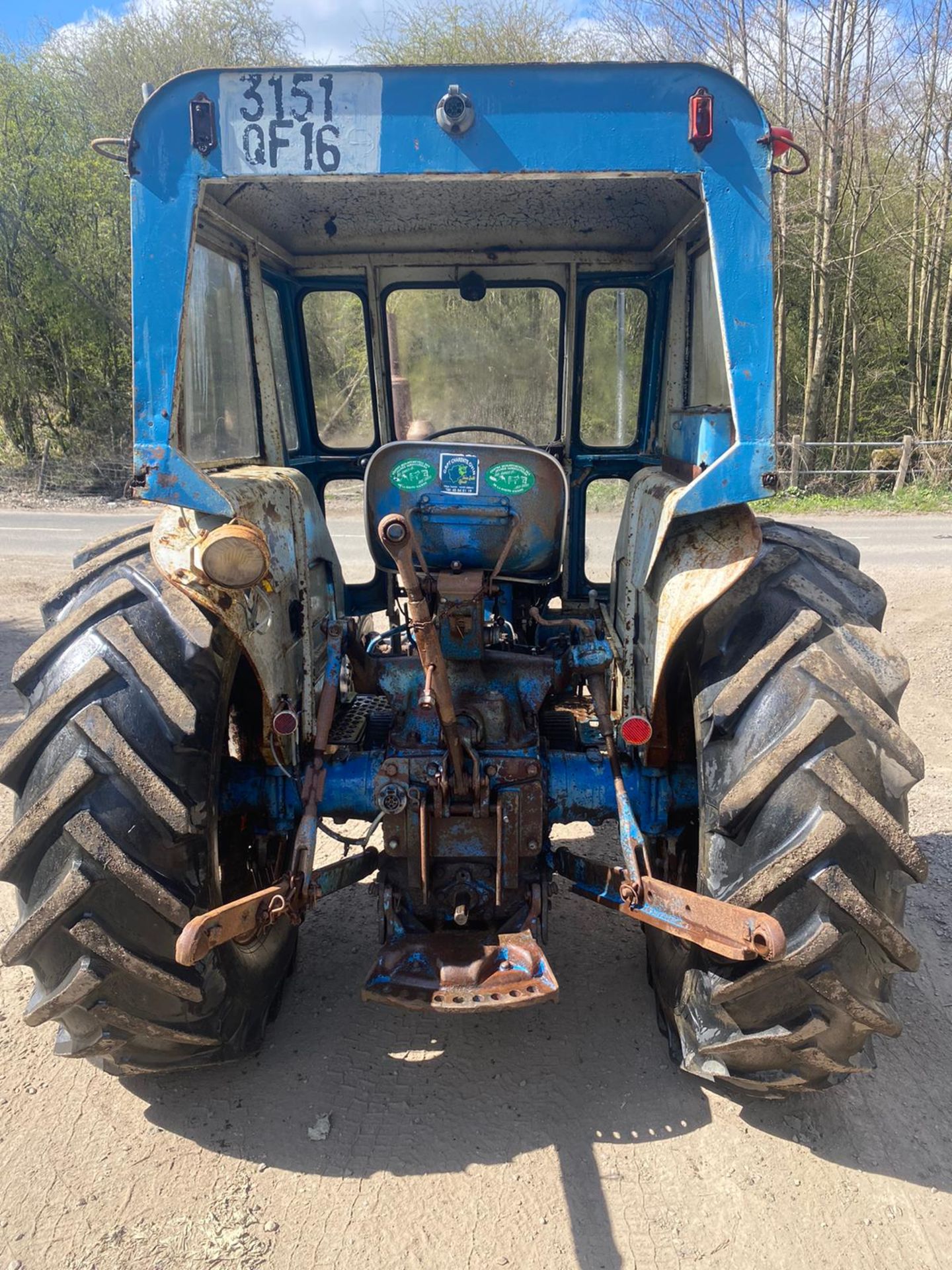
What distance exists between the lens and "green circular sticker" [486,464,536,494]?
2.47 m

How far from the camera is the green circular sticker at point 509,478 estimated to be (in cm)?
247

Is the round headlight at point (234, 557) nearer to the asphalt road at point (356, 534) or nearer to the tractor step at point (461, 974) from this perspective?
the tractor step at point (461, 974)

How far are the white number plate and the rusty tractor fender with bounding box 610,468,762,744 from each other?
106cm

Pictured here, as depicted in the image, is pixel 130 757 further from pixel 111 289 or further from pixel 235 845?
pixel 111 289

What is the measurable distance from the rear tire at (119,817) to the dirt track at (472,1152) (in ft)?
1.00

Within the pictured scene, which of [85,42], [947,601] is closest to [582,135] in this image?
[947,601]

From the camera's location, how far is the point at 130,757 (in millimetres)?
1925

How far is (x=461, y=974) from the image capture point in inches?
88.2

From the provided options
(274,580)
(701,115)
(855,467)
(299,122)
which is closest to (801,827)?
(274,580)

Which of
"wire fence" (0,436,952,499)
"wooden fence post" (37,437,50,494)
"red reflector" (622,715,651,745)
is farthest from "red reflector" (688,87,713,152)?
"wooden fence post" (37,437,50,494)

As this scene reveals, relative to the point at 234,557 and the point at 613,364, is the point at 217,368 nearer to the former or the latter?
the point at 234,557

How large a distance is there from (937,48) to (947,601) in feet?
35.2

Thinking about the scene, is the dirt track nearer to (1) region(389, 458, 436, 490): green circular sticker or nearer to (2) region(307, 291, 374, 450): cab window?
(1) region(389, 458, 436, 490): green circular sticker

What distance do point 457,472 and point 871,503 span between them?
13415 millimetres
